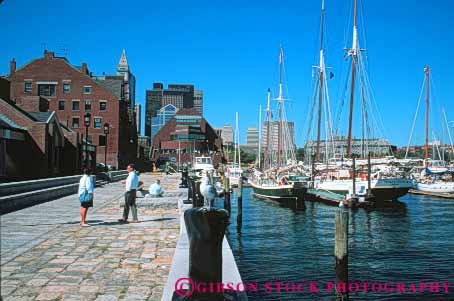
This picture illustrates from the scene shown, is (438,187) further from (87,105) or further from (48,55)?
(48,55)

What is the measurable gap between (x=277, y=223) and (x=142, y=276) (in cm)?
1996

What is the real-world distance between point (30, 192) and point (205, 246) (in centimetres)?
1491

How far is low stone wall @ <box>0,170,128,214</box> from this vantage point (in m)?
15.3

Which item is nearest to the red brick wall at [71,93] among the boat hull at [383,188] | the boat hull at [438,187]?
the boat hull at [383,188]

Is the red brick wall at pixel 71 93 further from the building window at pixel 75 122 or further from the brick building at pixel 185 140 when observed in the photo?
the brick building at pixel 185 140

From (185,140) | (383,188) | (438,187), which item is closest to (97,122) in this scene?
(185,140)

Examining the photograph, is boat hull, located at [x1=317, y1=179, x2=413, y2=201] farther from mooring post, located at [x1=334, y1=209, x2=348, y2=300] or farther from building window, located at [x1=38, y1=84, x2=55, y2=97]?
building window, located at [x1=38, y1=84, x2=55, y2=97]

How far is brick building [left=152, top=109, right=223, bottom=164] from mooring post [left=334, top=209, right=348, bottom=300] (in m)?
103

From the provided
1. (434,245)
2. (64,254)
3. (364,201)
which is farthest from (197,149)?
(64,254)

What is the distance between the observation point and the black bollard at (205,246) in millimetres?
5508

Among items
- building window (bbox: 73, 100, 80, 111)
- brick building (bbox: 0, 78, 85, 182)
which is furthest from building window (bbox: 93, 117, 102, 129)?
brick building (bbox: 0, 78, 85, 182)

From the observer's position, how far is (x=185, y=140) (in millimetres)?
120250

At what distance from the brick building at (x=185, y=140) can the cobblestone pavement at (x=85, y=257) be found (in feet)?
326

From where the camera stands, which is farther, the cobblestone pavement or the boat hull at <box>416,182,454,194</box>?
the boat hull at <box>416,182,454,194</box>
